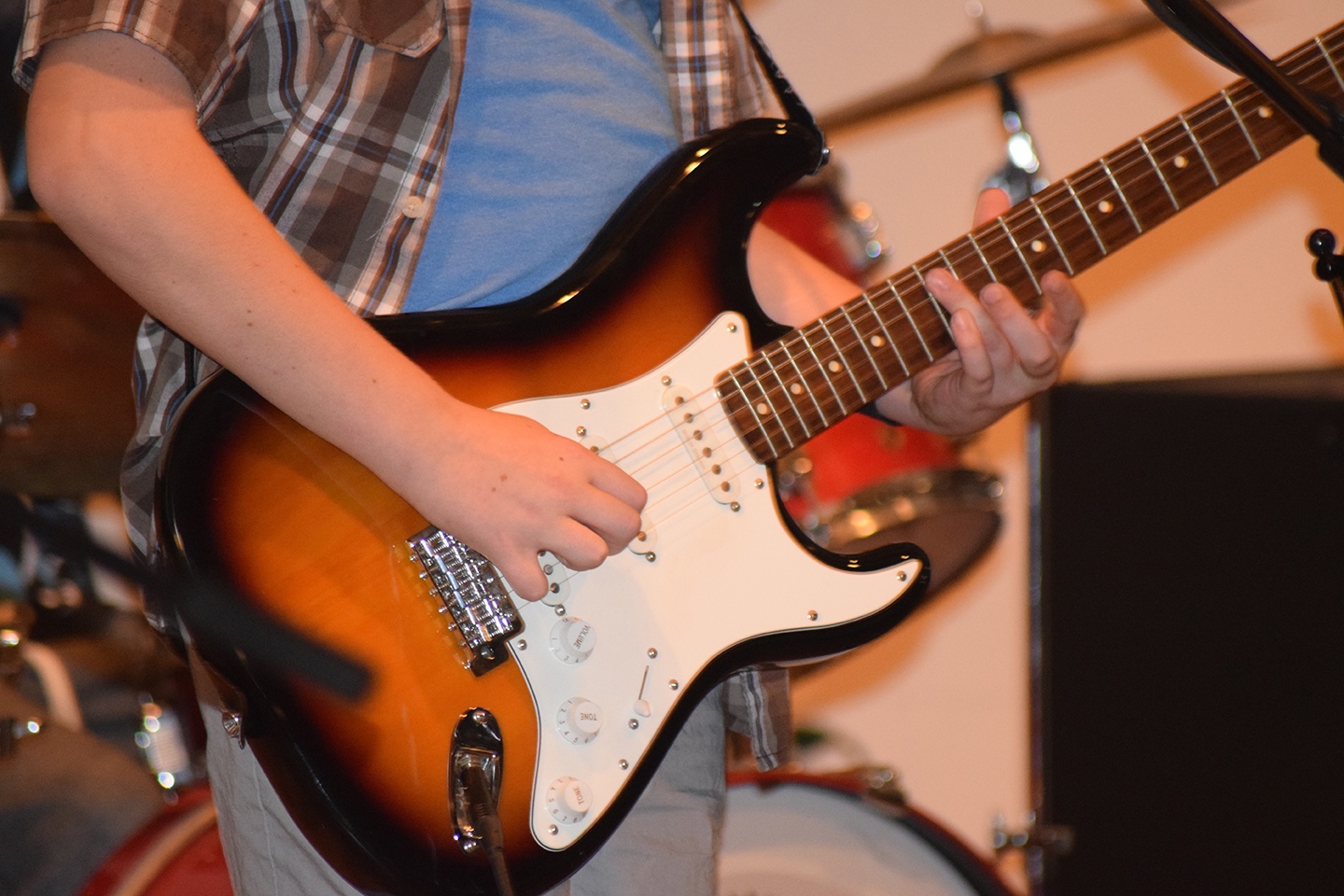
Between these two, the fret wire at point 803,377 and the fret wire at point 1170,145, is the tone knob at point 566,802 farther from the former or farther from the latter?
the fret wire at point 1170,145

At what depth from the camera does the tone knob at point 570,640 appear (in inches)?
35.5

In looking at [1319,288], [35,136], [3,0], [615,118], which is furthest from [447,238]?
[1319,288]

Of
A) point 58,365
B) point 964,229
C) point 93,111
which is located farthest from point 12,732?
point 964,229

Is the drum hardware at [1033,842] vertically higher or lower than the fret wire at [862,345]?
lower

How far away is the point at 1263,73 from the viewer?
3.05ft

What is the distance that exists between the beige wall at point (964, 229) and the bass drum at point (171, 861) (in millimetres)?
1733

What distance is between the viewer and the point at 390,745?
83cm

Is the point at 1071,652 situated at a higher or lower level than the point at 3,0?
lower

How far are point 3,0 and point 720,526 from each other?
73cm

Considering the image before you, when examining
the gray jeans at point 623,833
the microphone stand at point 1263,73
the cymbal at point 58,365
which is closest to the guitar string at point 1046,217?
the microphone stand at point 1263,73

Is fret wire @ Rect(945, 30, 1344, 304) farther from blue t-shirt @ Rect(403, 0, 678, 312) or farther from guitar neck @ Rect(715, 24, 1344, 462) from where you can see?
blue t-shirt @ Rect(403, 0, 678, 312)

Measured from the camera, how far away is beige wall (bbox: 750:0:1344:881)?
105 inches

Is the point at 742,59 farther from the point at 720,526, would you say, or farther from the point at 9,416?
the point at 9,416

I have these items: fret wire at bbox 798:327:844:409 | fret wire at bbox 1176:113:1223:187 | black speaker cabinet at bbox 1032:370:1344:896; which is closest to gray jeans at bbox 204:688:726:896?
fret wire at bbox 798:327:844:409
